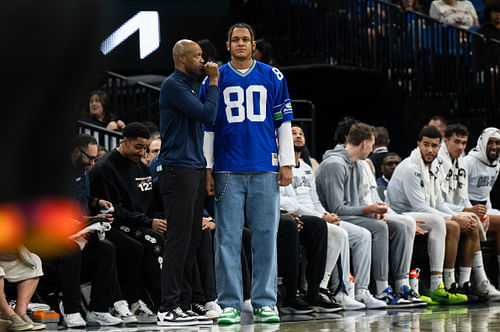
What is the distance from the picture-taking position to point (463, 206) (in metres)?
9.05

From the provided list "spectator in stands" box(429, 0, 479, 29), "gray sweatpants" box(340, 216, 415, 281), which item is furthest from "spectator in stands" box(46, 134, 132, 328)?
"spectator in stands" box(429, 0, 479, 29)

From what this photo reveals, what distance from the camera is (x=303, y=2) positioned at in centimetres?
1251

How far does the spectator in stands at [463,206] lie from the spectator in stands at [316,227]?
1586mm

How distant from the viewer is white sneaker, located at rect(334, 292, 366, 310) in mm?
7230

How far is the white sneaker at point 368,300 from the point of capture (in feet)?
24.2

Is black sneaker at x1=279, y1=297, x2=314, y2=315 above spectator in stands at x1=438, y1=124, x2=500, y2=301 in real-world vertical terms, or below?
below

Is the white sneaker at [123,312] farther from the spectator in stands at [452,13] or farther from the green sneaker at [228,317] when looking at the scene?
the spectator in stands at [452,13]

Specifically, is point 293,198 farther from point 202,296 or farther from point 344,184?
point 202,296

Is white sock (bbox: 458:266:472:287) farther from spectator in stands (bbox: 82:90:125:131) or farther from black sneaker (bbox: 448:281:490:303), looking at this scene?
spectator in stands (bbox: 82:90:125:131)

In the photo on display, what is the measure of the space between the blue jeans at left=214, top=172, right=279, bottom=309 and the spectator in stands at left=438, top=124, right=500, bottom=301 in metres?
3.12

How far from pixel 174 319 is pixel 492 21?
8.25 m

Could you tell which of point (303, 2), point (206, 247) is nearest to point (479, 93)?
point (303, 2)

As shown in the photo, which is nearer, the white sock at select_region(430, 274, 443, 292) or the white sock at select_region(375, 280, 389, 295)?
Answer: the white sock at select_region(375, 280, 389, 295)

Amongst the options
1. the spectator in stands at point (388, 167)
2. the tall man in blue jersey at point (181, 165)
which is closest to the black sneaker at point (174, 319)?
the tall man in blue jersey at point (181, 165)
